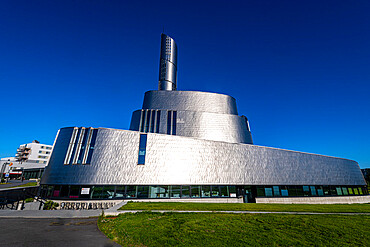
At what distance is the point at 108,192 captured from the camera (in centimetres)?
2420

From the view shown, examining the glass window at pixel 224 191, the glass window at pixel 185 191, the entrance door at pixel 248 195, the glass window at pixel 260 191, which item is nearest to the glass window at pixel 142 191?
the glass window at pixel 185 191

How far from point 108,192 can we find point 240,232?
65.2 ft

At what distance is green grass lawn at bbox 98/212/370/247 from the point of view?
8203mm

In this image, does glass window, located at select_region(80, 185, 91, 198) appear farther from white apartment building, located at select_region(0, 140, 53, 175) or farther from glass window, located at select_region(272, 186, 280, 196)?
white apartment building, located at select_region(0, 140, 53, 175)

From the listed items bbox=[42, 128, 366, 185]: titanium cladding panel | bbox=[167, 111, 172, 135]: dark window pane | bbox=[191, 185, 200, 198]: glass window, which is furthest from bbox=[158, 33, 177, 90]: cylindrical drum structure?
bbox=[191, 185, 200, 198]: glass window

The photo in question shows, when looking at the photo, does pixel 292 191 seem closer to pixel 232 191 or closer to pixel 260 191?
pixel 260 191

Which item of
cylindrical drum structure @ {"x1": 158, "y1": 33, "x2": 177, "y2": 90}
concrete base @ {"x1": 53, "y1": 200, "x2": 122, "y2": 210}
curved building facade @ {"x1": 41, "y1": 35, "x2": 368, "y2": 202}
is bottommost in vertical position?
concrete base @ {"x1": 53, "y1": 200, "x2": 122, "y2": 210}

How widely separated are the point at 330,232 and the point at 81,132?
28469mm

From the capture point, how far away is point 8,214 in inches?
554

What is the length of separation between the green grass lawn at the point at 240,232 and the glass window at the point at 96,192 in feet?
43.9

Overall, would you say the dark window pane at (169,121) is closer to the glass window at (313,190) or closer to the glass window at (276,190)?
the glass window at (276,190)

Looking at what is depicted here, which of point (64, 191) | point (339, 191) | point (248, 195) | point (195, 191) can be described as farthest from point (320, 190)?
point (64, 191)

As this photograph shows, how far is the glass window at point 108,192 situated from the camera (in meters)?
24.0

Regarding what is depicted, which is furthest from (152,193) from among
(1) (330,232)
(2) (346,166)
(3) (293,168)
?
→ (2) (346,166)
